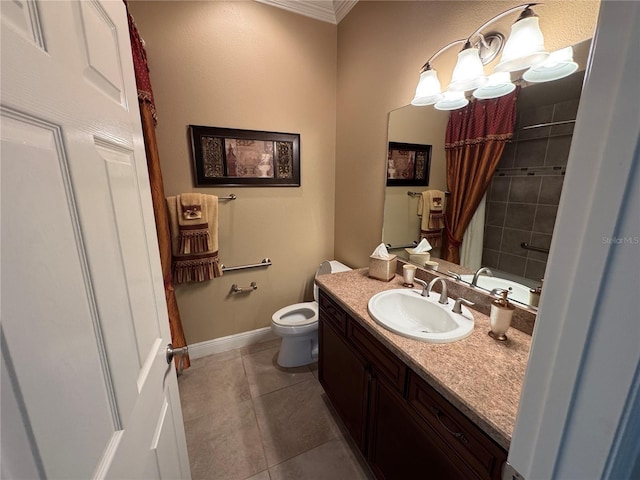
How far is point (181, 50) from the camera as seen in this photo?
1747 millimetres

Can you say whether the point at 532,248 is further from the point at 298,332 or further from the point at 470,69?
the point at 298,332

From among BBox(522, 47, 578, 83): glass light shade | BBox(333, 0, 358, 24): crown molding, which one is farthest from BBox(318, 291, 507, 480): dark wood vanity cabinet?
BBox(333, 0, 358, 24): crown molding

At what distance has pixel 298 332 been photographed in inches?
76.2

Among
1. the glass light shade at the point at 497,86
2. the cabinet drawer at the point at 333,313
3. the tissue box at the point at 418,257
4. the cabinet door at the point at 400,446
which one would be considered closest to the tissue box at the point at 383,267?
the tissue box at the point at 418,257

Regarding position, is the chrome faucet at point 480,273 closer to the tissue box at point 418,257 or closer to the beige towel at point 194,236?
the tissue box at point 418,257

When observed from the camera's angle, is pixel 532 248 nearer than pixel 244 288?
Yes

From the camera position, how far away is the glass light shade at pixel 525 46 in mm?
896

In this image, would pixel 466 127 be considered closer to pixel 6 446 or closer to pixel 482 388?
pixel 482 388

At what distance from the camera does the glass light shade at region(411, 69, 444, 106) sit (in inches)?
50.5

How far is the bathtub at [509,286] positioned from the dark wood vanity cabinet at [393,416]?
1.98 feet

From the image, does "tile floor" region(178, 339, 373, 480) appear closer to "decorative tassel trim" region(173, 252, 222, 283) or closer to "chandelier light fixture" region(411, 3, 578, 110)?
"decorative tassel trim" region(173, 252, 222, 283)

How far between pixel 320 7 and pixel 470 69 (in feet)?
5.22

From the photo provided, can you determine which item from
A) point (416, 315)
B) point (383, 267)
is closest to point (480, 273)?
point (416, 315)

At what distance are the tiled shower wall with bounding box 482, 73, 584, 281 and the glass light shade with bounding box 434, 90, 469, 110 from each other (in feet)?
0.86
